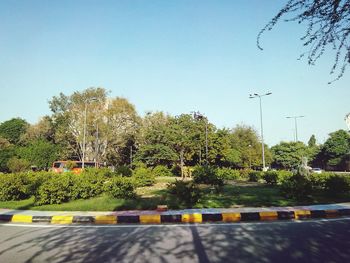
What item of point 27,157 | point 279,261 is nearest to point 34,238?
point 279,261

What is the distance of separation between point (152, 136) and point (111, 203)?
33.7m

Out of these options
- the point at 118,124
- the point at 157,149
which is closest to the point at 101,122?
the point at 118,124

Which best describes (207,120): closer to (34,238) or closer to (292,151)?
(34,238)

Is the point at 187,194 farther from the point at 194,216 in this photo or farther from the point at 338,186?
the point at 338,186

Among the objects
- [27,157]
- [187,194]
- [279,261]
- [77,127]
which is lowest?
[279,261]

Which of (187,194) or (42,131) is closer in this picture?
(187,194)

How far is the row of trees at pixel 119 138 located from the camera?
45.3 m

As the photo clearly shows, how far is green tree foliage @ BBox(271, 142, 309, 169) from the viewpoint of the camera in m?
83.5

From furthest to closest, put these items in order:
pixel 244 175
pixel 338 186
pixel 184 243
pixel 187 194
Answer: pixel 244 175
pixel 338 186
pixel 187 194
pixel 184 243

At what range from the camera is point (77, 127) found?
49.2 metres

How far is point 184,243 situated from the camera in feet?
22.2

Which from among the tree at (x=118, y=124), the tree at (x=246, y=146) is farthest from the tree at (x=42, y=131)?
the tree at (x=246, y=146)

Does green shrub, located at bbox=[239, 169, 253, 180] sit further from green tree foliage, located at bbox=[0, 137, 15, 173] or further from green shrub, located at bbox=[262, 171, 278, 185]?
green tree foliage, located at bbox=[0, 137, 15, 173]

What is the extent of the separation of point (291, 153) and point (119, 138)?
52900mm
